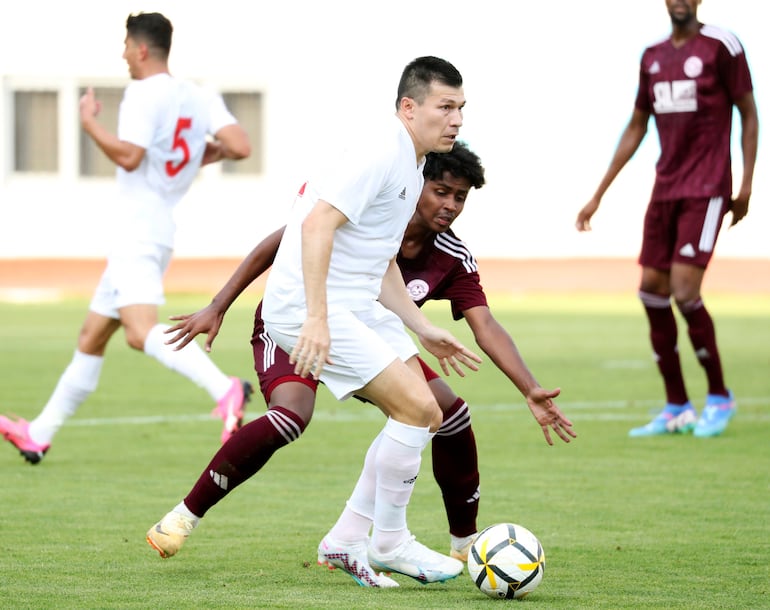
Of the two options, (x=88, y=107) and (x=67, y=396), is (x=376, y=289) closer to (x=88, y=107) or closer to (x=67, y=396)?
(x=67, y=396)

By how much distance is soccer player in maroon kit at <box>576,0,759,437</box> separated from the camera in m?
9.48

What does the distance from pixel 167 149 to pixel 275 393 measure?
3780mm

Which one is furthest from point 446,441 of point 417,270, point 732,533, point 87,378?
point 87,378

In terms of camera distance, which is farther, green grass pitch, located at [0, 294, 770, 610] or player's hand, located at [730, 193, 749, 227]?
player's hand, located at [730, 193, 749, 227]

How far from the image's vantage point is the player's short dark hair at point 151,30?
8.58 meters

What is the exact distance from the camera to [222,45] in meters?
29.5

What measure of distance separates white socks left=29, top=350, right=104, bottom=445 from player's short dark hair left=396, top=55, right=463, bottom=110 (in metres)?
3.81

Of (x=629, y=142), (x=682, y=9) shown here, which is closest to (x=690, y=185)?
(x=629, y=142)

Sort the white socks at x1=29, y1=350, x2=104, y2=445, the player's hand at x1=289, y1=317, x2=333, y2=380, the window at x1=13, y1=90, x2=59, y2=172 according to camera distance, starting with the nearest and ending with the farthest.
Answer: the player's hand at x1=289, y1=317, x2=333, y2=380, the white socks at x1=29, y1=350, x2=104, y2=445, the window at x1=13, y1=90, x2=59, y2=172

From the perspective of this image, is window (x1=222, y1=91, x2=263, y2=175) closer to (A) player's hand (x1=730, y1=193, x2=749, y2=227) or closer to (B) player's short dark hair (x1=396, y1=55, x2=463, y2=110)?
(A) player's hand (x1=730, y1=193, x2=749, y2=227)

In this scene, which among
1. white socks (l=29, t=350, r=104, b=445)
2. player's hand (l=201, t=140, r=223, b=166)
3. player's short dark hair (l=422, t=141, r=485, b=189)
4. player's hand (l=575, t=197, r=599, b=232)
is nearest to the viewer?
player's short dark hair (l=422, t=141, r=485, b=189)

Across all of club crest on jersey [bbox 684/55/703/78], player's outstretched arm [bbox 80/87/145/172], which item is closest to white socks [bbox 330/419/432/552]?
player's outstretched arm [bbox 80/87/145/172]

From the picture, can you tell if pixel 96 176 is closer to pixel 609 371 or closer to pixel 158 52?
pixel 609 371

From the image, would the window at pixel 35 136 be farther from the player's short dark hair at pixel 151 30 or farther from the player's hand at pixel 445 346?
the player's hand at pixel 445 346
